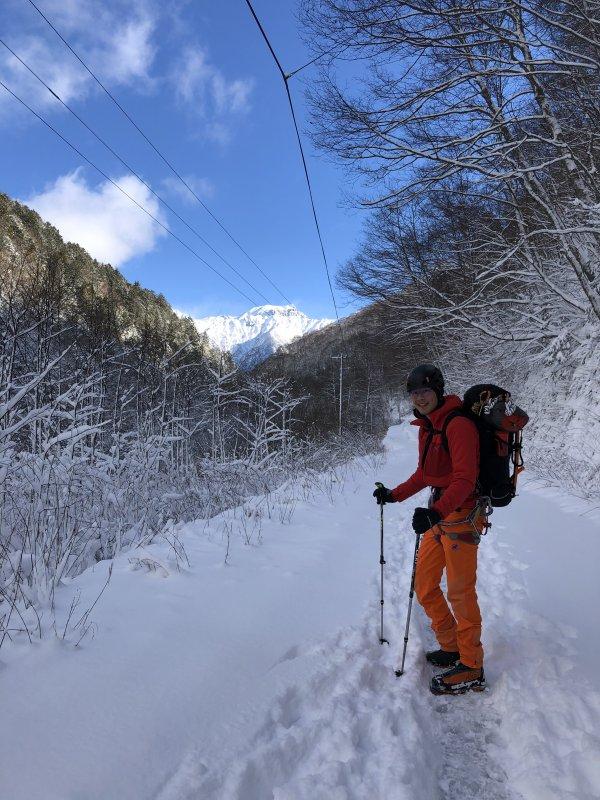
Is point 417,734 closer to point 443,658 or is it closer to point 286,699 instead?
point 286,699

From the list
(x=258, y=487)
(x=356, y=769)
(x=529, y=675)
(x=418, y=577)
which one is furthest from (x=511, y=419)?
(x=258, y=487)

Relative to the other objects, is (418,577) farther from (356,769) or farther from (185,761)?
(185,761)

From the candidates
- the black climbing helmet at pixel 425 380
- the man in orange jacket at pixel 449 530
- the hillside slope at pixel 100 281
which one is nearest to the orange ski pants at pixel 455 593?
the man in orange jacket at pixel 449 530

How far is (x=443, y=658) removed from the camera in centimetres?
288

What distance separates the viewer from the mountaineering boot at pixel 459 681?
2.57m

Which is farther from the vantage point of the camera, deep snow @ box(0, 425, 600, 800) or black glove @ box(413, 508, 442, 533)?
black glove @ box(413, 508, 442, 533)

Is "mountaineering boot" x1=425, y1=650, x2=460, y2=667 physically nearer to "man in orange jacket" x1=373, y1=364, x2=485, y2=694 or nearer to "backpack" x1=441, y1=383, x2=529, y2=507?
"man in orange jacket" x1=373, y1=364, x2=485, y2=694

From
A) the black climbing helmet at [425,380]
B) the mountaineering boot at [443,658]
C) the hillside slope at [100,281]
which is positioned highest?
the hillside slope at [100,281]

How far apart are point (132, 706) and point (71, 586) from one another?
4.97 ft

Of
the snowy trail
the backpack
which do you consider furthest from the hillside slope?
the snowy trail

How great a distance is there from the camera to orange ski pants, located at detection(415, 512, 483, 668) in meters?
2.68

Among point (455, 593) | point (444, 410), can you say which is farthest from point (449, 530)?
point (444, 410)

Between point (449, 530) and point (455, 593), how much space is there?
0.39 metres

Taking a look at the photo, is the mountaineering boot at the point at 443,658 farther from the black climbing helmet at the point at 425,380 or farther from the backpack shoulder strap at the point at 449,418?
the black climbing helmet at the point at 425,380
